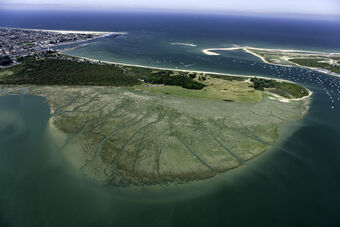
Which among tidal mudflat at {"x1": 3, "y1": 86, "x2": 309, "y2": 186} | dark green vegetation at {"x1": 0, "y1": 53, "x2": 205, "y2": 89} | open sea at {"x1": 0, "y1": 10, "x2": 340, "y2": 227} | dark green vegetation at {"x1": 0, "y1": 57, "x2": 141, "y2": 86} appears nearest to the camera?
open sea at {"x1": 0, "y1": 10, "x2": 340, "y2": 227}

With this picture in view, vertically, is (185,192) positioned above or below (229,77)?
below

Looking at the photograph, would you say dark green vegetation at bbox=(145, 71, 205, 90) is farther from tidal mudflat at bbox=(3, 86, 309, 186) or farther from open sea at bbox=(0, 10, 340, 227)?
open sea at bbox=(0, 10, 340, 227)

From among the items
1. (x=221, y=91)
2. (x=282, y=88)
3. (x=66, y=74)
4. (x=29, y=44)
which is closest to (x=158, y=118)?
(x=221, y=91)

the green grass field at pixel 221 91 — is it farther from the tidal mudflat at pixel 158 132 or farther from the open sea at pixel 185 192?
the open sea at pixel 185 192

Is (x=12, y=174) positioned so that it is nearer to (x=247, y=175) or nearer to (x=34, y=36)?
(x=247, y=175)

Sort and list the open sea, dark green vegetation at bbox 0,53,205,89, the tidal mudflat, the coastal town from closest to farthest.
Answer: the open sea → the tidal mudflat → dark green vegetation at bbox 0,53,205,89 → the coastal town

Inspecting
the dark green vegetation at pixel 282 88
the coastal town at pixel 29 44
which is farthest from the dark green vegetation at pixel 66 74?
the dark green vegetation at pixel 282 88

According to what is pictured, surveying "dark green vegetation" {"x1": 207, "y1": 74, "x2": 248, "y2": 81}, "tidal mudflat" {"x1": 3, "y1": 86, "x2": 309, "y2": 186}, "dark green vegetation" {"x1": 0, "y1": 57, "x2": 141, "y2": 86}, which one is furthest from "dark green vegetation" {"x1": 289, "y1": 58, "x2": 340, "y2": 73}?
"dark green vegetation" {"x1": 0, "y1": 57, "x2": 141, "y2": 86}

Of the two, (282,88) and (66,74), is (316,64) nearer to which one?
(282,88)
